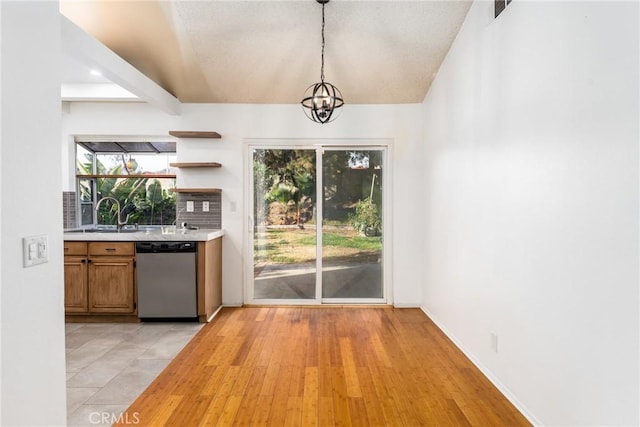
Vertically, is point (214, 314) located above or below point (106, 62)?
below

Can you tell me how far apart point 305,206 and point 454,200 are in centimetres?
181

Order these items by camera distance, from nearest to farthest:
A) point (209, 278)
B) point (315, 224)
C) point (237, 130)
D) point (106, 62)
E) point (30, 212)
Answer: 1. point (30, 212)
2. point (106, 62)
3. point (209, 278)
4. point (237, 130)
5. point (315, 224)

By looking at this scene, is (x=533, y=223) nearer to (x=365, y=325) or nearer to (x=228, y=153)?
(x=365, y=325)

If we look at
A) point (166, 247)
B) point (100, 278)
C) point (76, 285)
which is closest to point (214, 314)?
point (166, 247)

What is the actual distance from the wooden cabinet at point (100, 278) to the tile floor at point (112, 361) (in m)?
0.20

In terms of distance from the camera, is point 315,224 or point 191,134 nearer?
point 191,134

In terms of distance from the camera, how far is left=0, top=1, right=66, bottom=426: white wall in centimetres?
123

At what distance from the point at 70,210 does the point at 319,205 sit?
3.01 m

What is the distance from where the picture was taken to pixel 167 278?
12.0 ft

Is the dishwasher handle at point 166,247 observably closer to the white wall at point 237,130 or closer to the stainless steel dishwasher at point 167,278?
the stainless steel dishwasher at point 167,278

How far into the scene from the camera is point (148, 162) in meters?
4.49

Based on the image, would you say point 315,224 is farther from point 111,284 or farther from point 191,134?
point 111,284

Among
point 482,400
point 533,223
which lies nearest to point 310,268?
point 482,400

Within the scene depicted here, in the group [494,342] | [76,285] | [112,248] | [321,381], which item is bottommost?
[321,381]
